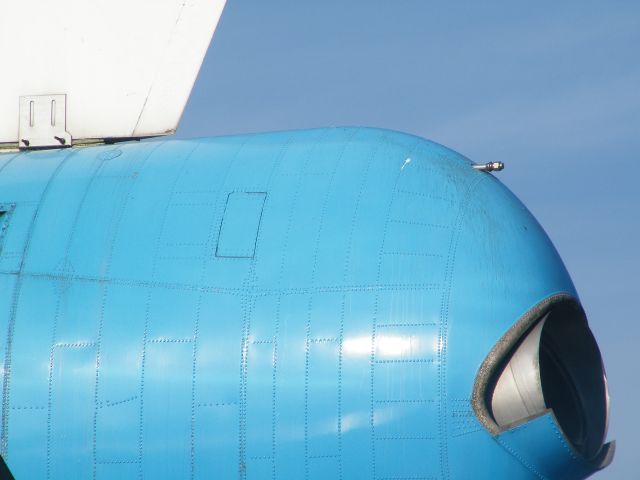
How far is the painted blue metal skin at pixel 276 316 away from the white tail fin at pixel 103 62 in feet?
4.89

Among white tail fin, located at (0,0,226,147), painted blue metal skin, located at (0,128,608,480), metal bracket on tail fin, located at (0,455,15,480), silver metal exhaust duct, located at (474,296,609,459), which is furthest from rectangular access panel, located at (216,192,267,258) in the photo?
metal bracket on tail fin, located at (0,455,15,480)

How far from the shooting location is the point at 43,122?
575 inches

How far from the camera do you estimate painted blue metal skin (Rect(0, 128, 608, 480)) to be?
11.6 m

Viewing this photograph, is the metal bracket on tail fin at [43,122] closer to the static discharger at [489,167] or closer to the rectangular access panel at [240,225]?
the rectangular access panel at [240,225]

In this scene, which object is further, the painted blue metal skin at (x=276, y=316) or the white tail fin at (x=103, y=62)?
the white tail fin at (x=103, y=62)

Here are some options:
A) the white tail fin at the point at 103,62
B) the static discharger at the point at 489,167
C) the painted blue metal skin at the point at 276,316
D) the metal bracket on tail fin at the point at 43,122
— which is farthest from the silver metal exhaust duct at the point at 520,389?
the metal bracket on tail fin at the point at 43,122

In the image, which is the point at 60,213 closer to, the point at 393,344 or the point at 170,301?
the point at 170,301

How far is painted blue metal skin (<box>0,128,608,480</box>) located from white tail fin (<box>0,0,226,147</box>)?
1.49 meters

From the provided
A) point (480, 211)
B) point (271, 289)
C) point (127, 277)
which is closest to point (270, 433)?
point (271, 289)

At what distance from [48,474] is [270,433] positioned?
2.23 metres

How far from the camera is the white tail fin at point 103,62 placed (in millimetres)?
14445

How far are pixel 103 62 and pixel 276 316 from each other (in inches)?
174

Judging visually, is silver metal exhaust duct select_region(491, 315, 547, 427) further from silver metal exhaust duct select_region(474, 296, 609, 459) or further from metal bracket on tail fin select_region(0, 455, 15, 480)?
metal bracket on tail fin select_region(0, 455, 15, 480)

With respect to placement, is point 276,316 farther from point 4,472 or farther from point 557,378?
point 4,472
